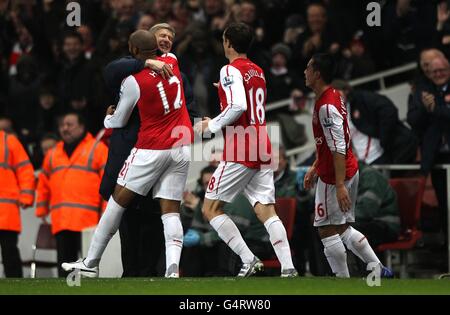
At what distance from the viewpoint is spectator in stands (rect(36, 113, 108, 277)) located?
14.7m

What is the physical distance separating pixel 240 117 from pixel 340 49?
229 inches

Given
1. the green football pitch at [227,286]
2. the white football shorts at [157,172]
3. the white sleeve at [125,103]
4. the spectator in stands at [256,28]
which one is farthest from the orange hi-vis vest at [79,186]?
the green football pitch at [227,286]

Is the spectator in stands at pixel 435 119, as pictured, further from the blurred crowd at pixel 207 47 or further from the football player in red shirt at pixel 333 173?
the football player in red shirt at pixel 333 173

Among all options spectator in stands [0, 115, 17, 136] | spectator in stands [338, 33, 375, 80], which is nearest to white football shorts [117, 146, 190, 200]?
spectator in stands [0, 115, 17, 136]

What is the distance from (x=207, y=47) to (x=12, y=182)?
4.12 m

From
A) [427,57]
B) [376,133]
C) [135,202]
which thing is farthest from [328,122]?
[376,133]

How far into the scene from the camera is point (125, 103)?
11414mm

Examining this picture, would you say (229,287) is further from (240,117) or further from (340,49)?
(340,49)

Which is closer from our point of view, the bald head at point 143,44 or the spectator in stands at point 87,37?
the bald head at point 143,44

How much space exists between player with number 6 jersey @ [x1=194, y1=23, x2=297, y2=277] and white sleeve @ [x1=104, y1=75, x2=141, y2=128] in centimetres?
57

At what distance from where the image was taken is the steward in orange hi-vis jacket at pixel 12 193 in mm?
14281

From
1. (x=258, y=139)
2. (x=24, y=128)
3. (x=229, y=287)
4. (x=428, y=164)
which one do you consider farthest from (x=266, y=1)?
(x=229, y=287)

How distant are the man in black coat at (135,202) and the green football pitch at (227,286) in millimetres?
1197
